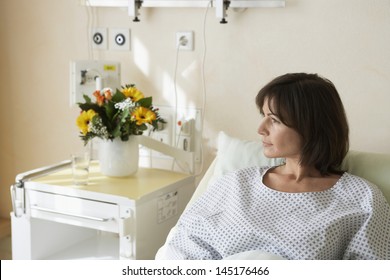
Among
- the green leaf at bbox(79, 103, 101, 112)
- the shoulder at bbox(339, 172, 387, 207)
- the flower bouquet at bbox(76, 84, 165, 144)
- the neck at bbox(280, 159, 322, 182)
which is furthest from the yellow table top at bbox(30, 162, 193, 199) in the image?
the shoulder at bbox(339, 172, 387, 207)

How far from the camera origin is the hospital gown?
66.7 inches

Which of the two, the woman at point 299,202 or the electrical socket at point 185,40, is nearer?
the woman at point 299,202

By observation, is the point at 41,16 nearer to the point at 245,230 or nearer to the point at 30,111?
the point at 30,111

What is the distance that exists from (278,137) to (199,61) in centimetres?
84

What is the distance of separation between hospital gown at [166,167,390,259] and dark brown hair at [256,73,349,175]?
0.10 meters

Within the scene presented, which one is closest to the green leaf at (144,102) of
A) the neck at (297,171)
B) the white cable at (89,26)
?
the white cable at (89,26)

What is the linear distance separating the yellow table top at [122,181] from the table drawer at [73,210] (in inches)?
1.8

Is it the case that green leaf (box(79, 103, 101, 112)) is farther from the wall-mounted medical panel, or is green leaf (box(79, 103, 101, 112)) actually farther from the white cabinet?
the wall-mounted medical panel

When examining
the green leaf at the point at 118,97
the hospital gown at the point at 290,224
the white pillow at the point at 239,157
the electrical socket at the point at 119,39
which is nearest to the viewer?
the hospital gown at the point at 290,224

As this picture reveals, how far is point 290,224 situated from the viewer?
1.74 meters

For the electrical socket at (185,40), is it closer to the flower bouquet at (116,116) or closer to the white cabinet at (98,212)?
the flower bouquet at (116,116)

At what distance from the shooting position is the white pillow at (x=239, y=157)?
2.08 meters

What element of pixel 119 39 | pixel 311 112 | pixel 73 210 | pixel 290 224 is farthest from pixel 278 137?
pixel 119 39
